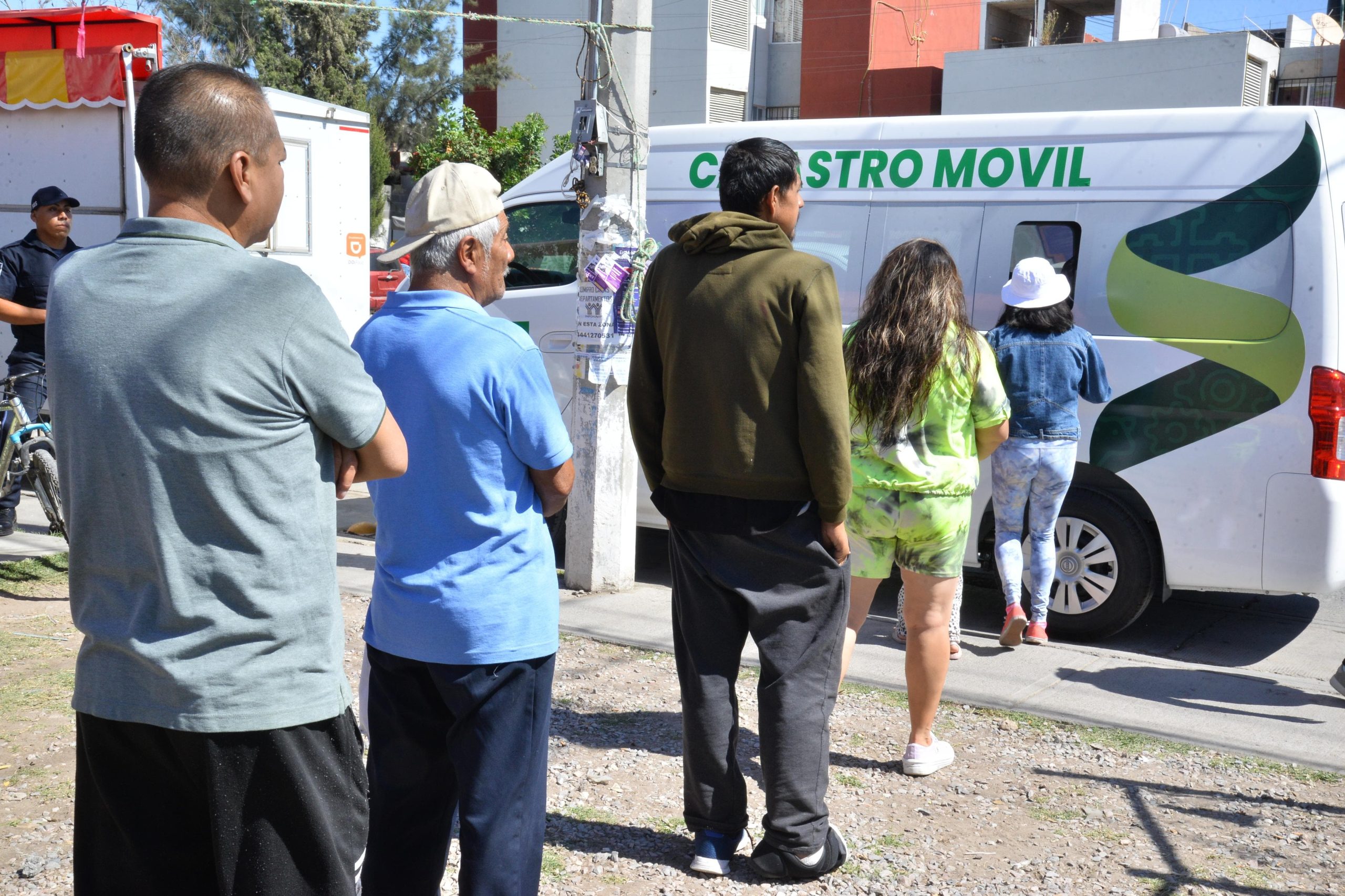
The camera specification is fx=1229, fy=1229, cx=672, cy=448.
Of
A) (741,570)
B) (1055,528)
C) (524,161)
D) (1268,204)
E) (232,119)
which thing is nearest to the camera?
(232,119)

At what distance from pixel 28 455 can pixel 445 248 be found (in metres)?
5.02

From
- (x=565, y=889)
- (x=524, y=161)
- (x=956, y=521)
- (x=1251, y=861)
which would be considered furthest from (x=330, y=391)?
(x=524, y=161)

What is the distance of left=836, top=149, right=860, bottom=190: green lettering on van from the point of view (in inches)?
249

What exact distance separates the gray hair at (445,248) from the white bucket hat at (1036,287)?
3414mm

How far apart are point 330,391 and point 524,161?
29.2 m

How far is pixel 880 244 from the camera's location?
6262 millimetres

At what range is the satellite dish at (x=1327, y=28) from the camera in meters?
23.3

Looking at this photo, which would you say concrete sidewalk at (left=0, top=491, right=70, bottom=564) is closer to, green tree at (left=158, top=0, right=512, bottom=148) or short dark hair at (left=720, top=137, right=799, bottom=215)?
short dark hair at (left=720, top=137, right=799, bottom=215)

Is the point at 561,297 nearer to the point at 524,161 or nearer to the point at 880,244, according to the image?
the point at 880,244

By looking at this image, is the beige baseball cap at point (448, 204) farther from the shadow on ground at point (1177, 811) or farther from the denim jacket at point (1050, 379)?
the denim jacket at point (1050, 379)

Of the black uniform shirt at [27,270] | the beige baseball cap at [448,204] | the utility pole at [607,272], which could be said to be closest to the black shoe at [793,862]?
the beige baseball cap at [448,204]

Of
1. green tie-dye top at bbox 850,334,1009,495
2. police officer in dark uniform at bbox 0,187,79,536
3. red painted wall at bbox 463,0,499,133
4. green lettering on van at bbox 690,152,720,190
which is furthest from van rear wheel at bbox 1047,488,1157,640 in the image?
red painted wall at bbox 463,0,499,133

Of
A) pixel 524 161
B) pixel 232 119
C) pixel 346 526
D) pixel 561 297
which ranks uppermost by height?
pixel 524 161

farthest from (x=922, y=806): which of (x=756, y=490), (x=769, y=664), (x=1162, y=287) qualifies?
(x=1162, y=287)
